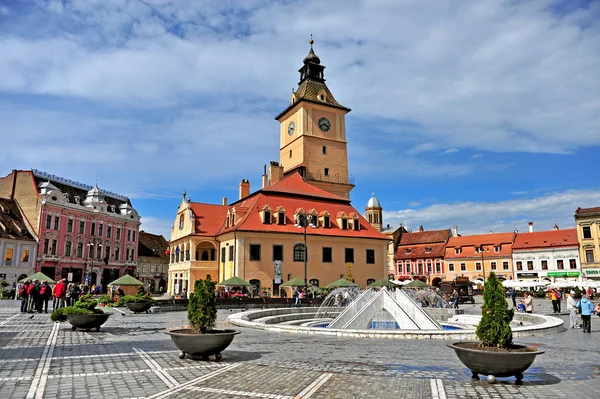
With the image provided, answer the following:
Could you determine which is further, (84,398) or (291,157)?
(291,157)

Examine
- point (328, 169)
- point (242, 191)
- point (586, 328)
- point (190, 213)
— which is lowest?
point (586, 328)

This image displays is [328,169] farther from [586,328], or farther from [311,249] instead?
[586,328]

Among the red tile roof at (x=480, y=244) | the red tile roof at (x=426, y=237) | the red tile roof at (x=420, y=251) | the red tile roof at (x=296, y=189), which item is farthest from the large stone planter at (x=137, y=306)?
the red tile roof at (x=426, y=237)

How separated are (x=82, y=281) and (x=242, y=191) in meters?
24.9

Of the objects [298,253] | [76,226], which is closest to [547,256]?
[298,253]

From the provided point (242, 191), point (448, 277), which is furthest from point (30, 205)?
point (448, 277)

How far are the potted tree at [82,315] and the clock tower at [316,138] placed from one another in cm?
4100

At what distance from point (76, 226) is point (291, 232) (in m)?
33.2

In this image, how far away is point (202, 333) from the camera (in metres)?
10.2

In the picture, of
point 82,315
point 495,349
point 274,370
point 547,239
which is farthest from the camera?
point 547,239

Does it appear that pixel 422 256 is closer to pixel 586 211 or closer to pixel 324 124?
pixel 586 211

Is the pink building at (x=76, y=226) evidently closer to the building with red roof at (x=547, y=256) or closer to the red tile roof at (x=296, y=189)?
the red tile roof at (x=296, y=189)


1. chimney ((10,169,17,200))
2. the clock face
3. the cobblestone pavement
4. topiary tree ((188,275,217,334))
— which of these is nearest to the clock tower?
the clock face

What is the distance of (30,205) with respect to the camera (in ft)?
182
